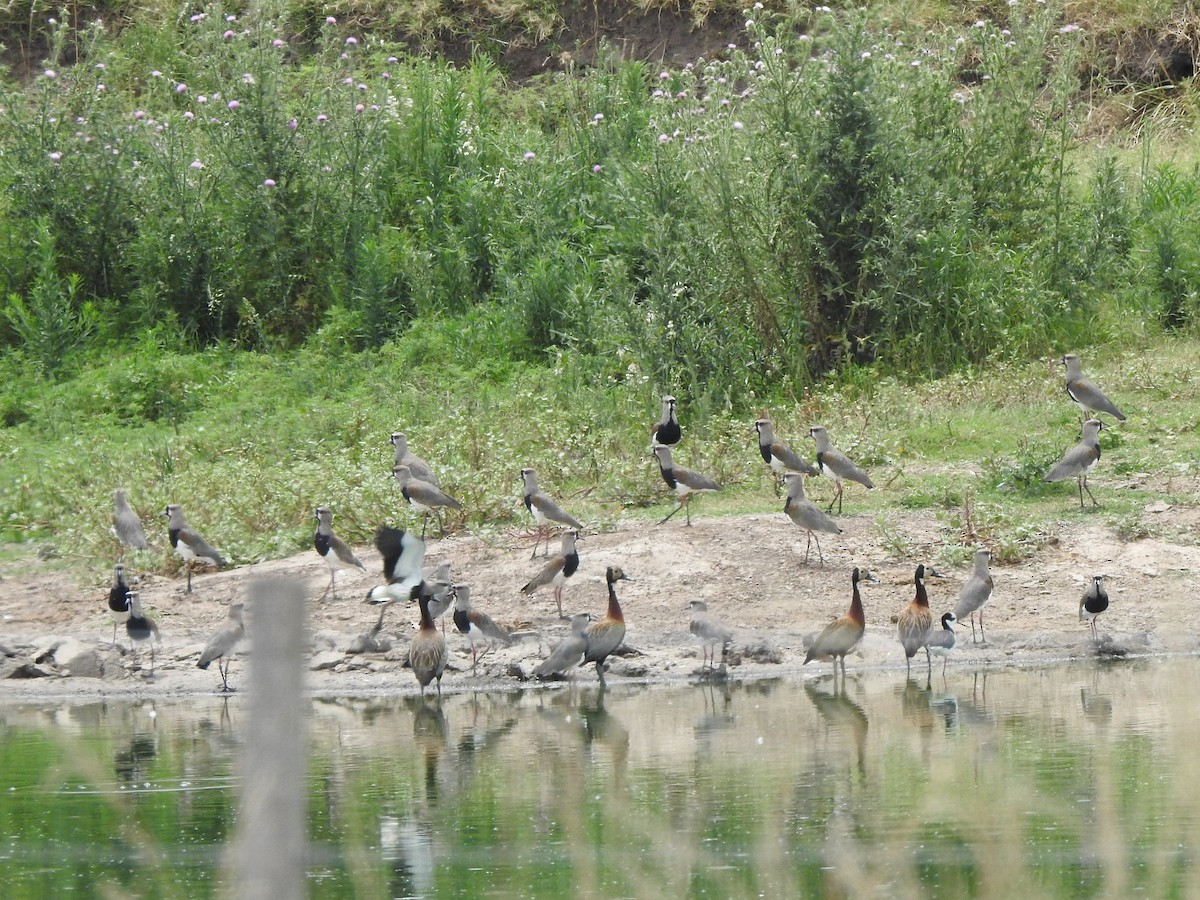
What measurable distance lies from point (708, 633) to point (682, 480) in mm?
2398

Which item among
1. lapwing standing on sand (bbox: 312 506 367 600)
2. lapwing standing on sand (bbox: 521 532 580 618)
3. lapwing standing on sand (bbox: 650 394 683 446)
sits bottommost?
lapwing standing on sand (bbox: 521 532 580 618)

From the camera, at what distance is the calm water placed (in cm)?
665

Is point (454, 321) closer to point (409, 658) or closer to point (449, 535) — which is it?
point (449, 535)

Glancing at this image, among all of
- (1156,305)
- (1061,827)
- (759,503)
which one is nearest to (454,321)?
(759,503)

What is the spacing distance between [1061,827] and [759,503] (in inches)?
278

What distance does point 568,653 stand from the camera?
11094 mm

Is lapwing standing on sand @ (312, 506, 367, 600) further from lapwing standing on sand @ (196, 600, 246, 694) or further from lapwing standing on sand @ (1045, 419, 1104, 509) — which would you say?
lapwing standing on sand @ (1045, 419, 1104, 509)

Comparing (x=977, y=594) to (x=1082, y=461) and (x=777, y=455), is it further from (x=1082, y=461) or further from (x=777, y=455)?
(x=777, y=455)

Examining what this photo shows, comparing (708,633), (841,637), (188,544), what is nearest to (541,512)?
(708,633)

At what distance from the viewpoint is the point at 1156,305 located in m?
17.5

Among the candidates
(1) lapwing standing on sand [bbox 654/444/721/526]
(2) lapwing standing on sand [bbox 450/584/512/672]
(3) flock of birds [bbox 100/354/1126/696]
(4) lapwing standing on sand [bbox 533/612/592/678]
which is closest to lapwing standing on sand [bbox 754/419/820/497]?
(3) flock of birds [bbox 100/354/1126/696]

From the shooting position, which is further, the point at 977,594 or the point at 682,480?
the point at 682,480

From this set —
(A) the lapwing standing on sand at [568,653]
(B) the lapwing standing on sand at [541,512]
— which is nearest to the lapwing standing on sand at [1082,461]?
(B) the lapwing standing on sand at [541,512]

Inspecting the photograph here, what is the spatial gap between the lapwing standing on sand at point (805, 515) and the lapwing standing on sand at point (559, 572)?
A: 166cm
